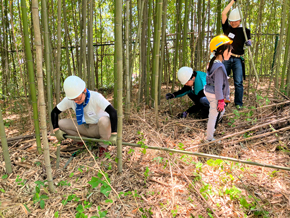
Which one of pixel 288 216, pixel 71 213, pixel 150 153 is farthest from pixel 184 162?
pixel 71 213

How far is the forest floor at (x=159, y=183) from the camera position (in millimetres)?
1474

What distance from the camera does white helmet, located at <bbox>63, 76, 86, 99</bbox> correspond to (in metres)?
1.83

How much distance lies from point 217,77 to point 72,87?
57.2 inches

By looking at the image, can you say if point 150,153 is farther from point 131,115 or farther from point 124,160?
point 131,115

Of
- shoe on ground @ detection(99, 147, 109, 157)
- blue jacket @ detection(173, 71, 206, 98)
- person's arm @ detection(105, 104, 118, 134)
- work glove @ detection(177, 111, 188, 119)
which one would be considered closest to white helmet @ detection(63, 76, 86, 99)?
person's arm @ detection(105, 104, 118, 134)

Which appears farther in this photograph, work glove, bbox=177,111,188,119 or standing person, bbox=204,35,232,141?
work glove, bbox=177,111,188,119

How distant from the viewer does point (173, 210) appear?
144cm

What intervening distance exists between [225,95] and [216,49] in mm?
517

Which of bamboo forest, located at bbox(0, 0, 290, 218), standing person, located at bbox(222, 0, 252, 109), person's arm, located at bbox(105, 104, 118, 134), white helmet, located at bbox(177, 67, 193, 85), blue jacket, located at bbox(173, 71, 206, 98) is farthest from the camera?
standing person, located at bbox(222, 0, 252, 109)

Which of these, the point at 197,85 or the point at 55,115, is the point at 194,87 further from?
the point at 55,115

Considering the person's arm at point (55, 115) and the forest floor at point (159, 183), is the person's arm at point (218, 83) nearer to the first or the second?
the forest floor at point (159, 183)

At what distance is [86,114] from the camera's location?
2.15 meters

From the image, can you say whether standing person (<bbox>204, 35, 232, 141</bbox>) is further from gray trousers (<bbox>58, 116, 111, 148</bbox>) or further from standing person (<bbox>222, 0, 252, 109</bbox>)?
gray trousers (<bbox>58, 116, 111, 148</bbox>)

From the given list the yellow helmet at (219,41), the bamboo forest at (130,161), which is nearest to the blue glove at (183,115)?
the bamboo forest at (130,161)
